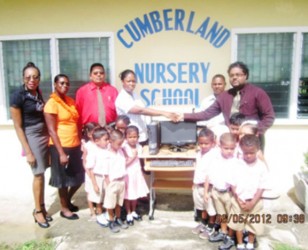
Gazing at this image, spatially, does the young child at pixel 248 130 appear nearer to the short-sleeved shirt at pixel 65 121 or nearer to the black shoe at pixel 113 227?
the black shoe at pixel 113 227

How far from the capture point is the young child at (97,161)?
11.6 ft

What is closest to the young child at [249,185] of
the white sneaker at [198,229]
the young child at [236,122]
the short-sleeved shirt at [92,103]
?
the young child at [236,122]

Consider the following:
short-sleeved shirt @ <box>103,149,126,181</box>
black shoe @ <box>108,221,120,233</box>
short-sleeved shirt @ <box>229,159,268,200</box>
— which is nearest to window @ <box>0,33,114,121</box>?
short-sleeved shirt @ <box>103,149,126,181</box>

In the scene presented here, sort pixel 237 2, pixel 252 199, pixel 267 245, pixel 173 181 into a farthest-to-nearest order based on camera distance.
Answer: pixel 237 2
pixel 173 181
pixel 267 245
pixel 252 199

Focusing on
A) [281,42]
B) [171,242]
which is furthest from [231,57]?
[171,242]

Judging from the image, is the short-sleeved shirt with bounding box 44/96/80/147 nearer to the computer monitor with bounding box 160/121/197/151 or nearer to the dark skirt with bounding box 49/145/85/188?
the dark skirt with bounding box 49/145/85/188

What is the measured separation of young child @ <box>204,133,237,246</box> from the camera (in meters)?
3.10

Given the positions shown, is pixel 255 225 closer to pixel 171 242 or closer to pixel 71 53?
pixel 171 242

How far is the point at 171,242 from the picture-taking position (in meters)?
3.33

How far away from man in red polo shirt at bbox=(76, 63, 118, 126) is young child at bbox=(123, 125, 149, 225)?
461 millimetres

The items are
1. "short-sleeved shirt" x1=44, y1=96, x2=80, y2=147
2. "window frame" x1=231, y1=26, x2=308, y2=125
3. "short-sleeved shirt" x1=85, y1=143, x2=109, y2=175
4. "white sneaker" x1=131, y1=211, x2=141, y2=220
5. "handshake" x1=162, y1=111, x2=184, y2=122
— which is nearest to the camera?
"short-sleeved shirt" x1=44, y1=96, x2=80, y2=147

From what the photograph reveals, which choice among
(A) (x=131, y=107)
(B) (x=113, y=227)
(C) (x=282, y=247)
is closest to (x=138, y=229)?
(B) (x=113, y=227)

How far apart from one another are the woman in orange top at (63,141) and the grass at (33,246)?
562 millimetres

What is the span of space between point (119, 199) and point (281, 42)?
3.01m
